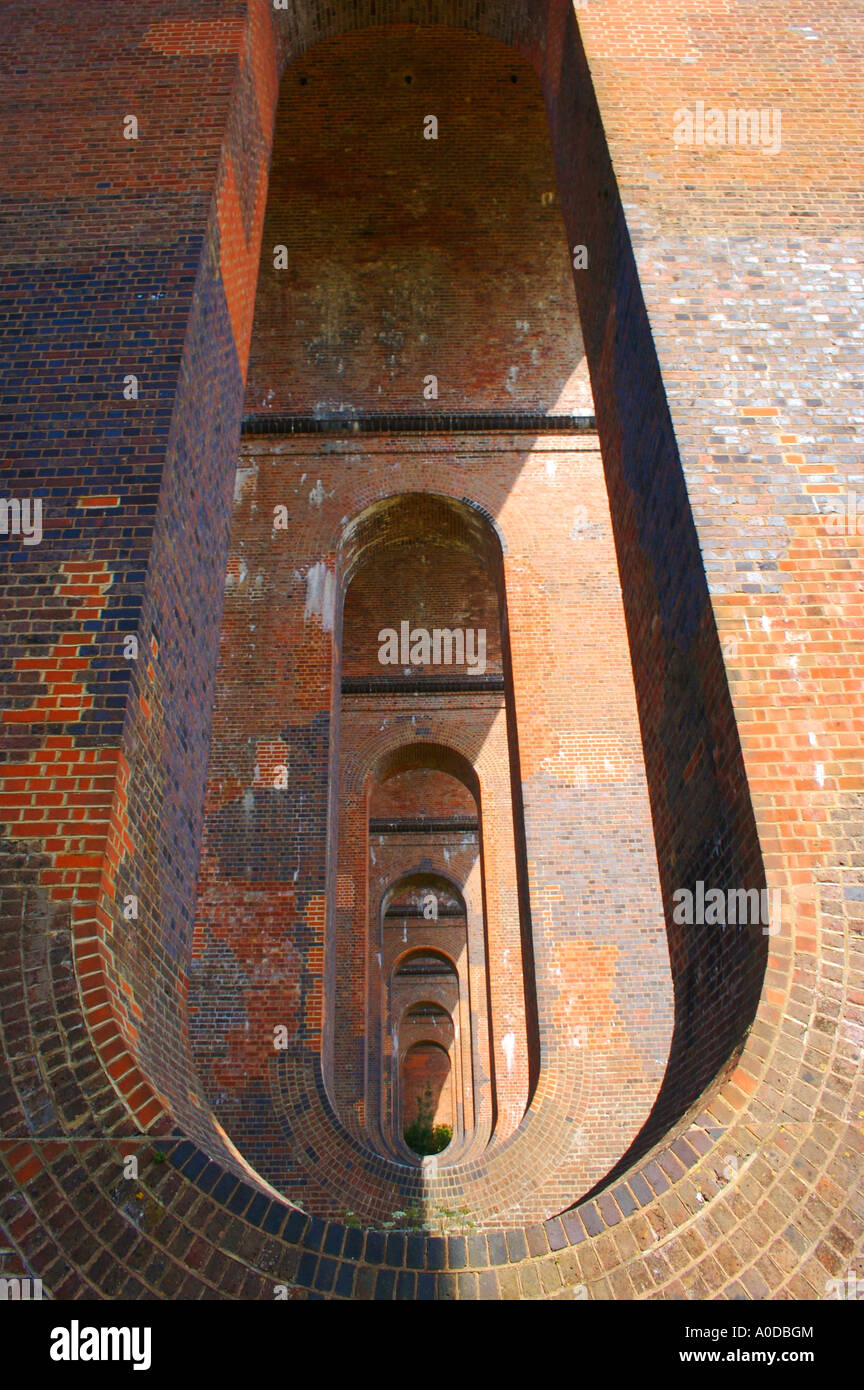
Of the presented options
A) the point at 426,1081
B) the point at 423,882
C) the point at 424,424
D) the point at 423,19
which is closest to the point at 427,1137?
the point at 426,1081

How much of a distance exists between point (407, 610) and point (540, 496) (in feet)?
13.9

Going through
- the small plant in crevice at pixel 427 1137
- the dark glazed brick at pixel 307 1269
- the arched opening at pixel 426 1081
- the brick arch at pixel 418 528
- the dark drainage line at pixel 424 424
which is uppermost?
the dark drainage line at pixel 424 424

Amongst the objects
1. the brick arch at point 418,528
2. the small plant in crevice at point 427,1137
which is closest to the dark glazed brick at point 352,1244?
the brick arch at point 418,528

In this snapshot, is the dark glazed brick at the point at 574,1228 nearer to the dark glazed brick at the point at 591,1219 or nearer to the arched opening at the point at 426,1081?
the dark glazed brick at the point at 591,1219

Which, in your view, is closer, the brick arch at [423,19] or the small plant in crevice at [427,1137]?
the brick arch at [423,19]

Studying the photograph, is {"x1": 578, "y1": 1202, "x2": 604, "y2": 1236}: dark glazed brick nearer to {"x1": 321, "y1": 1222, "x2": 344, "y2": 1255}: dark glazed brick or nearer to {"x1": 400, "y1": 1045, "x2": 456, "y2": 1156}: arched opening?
{"x1": 321, "y1": 1222, "x2": 344, "y2": 1255}: dark glazed brick

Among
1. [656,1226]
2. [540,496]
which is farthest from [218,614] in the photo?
[540,496]

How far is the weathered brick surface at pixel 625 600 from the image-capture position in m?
2.53

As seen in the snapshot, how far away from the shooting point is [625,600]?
467 cm

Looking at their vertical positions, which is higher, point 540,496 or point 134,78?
point 540,496

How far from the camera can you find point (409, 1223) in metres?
6.64

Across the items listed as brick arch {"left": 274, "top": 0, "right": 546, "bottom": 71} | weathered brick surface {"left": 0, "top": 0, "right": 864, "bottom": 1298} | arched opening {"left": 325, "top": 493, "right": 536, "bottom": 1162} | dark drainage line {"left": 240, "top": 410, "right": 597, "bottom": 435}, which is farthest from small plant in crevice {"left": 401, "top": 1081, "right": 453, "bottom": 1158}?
brick arch {"left": 274, "top": 0, "right": 546, "bottom": 71}

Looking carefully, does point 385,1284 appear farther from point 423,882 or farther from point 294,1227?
point 423,882

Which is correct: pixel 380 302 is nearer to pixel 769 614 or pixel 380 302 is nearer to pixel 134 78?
pixel 134 78
